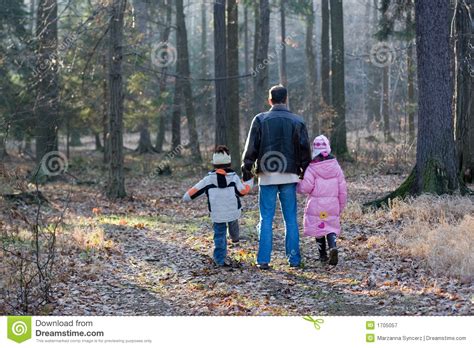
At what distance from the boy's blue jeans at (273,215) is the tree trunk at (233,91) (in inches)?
427

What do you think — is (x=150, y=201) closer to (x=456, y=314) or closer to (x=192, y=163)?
(x=192, y=163)

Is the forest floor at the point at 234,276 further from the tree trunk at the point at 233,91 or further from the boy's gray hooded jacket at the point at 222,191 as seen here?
the tree trunk at the point at 233,91

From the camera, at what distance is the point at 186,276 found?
26.8 ft

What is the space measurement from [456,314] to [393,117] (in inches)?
1223

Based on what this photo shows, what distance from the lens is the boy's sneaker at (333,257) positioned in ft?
26.2

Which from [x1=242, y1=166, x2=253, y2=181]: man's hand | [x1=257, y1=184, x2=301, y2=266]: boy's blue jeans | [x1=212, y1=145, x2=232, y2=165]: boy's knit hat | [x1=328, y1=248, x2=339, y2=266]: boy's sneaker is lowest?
[x1=328, y1=248, x2=339, y2=266]: boy's sneaker

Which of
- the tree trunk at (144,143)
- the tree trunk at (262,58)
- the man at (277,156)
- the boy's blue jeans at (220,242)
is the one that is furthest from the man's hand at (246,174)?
the tree trunk at (144,143)

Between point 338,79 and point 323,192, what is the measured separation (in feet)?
52.1

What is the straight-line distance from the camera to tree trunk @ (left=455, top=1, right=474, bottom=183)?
44.7 ft

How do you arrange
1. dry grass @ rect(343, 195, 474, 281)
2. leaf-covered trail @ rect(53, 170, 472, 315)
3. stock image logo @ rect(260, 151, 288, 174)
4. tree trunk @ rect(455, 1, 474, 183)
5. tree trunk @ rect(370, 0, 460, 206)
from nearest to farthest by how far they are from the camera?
leaf-covered trail @ rect(53, 170, 472, 315) < dry grass @ rect(343, 195, 474, 281) < stock image logo @ rect(260, 151, 288, 174) < tree trunk @ rect(370, 0, 460, 206) < tree trunk @ rect(455, 1, 474, 183)

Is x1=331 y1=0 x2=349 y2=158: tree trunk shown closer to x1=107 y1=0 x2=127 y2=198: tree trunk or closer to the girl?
x1=107 y1=0 x2=127 y2=198: tree trunk
